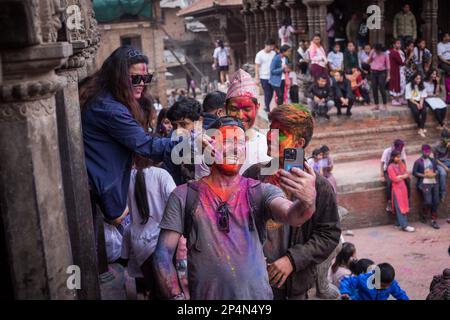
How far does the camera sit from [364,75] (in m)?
14.3

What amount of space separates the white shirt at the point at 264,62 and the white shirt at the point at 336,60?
139 centimetres

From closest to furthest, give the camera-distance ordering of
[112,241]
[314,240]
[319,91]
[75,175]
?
1. [314,240]
2. [75,175]
3. [112,241]
4. [319,91]

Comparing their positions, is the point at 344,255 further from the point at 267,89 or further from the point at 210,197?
the point at 267,89

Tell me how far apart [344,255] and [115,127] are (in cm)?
383

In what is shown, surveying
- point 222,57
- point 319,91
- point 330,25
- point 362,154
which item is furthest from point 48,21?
point 222,57

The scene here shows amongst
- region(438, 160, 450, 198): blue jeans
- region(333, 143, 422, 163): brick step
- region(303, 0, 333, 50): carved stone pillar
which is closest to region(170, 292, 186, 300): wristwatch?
region(438, 160, 450, 198): blue jeans

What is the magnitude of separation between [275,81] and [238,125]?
10.0m

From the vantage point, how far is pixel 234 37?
25625 mm

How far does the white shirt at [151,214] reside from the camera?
3.93 m

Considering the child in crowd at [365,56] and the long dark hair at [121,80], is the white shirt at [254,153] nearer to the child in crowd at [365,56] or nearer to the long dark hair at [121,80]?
the long dark hair at [121,80]

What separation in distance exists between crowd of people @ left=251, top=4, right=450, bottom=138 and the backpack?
9858 mm
